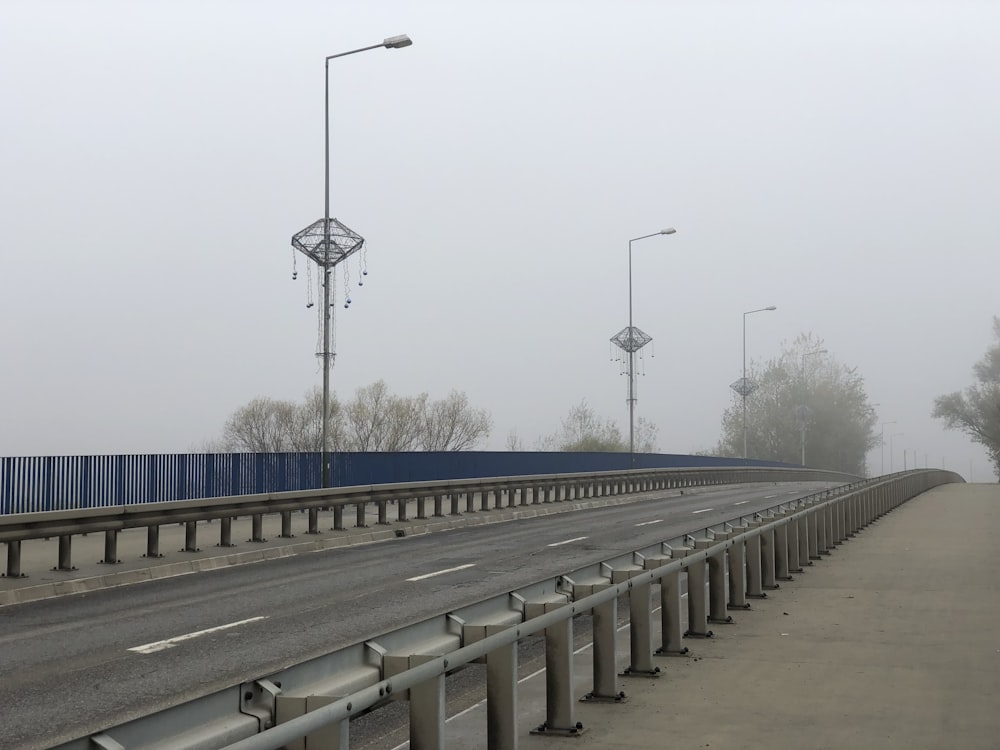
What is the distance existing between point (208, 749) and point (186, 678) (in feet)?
18.1

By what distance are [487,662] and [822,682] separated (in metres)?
3.31

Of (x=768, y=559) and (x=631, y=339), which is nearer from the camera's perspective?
(x=768, y=559)

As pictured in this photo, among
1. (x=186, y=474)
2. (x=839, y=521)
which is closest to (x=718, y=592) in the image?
(x=839, y=521)

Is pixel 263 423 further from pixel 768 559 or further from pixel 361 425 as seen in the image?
pixel 768 559

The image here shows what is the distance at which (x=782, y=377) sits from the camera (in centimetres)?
11419

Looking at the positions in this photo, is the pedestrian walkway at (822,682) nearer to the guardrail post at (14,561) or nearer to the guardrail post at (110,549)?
the guardrail post at (14,561)

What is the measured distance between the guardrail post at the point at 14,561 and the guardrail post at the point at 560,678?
9814 mm

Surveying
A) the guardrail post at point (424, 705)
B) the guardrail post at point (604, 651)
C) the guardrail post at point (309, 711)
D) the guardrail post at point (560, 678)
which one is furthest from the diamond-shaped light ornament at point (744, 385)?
the guardrail post at point (309, 711)

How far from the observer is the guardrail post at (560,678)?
253 inches

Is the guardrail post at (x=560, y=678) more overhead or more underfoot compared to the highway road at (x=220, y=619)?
more overhead

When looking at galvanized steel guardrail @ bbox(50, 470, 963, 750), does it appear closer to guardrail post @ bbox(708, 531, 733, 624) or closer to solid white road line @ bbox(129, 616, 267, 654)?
guardrail post @ bbox(708, 531, 733, 624)

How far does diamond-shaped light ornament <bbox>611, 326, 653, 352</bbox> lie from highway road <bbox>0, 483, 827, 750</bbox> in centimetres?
2649

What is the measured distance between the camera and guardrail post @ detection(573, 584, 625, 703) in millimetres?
7230

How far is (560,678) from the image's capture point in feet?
21.1
